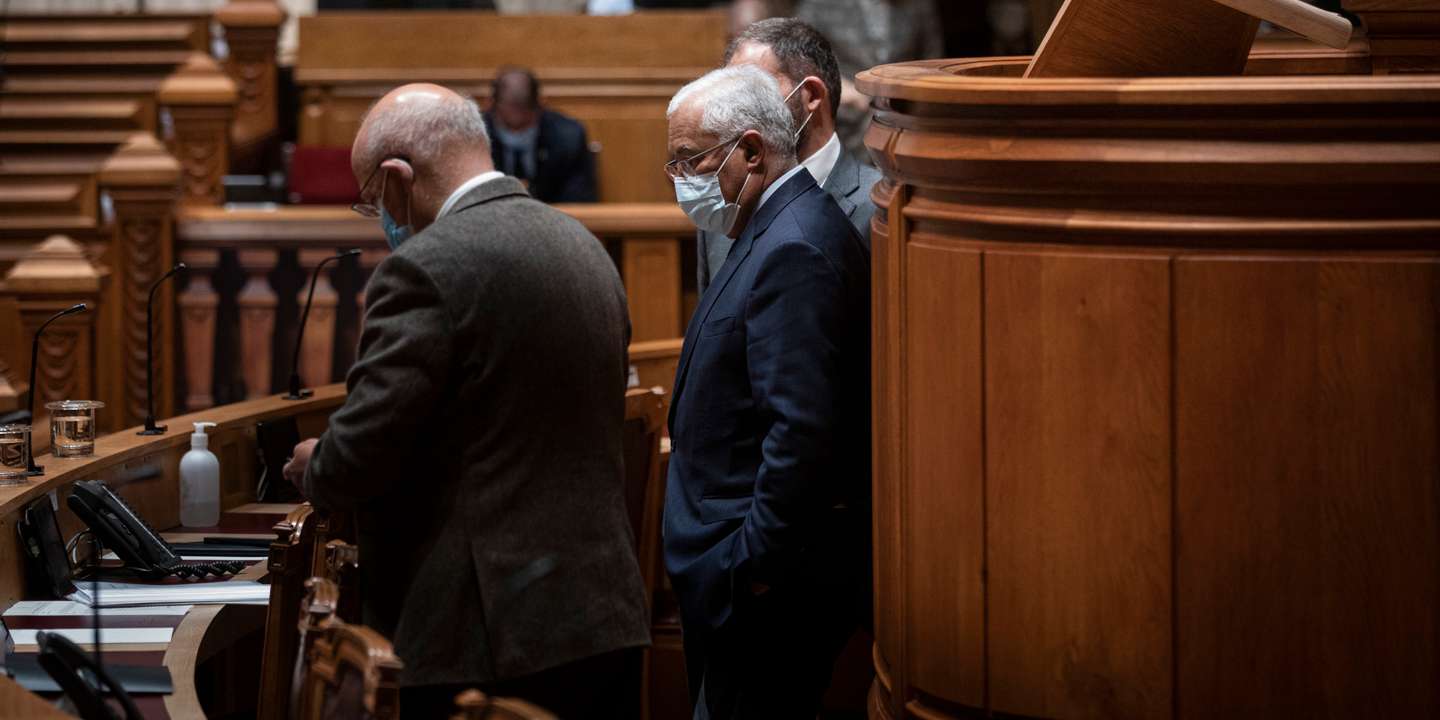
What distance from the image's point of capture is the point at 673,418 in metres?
3.08

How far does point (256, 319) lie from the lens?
654 centimetres

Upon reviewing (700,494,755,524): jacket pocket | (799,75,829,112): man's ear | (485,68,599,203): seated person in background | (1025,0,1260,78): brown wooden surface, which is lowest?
(700,494,755,524): jacket pocket

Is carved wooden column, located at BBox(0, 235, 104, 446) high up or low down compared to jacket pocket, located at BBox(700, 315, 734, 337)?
down

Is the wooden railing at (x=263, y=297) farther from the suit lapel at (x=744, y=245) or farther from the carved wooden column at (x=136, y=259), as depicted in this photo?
the suit lapel at (x=744, y=245)

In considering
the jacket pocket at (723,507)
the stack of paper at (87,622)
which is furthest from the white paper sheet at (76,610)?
the jacket pocket at (723,507)

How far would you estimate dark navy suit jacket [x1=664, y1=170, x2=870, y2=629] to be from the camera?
2793mm

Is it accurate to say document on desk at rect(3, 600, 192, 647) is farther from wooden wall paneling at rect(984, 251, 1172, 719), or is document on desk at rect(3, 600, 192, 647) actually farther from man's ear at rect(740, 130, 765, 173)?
wooden wall paneling at rect(984, 251, 1172, 719)

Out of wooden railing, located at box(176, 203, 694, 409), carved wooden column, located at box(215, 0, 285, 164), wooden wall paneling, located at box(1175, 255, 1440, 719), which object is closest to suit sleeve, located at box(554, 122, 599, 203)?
wooden railing, located at box(176, 203, 694, 409)

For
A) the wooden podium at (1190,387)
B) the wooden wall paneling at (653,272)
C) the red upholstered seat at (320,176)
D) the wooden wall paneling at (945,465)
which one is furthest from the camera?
the red upholstered seat at (320,176)

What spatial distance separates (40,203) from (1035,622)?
6820 millimetres

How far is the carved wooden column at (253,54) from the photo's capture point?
9234 mm

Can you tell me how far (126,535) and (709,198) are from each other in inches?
52.8

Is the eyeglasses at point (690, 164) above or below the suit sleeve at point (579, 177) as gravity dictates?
above

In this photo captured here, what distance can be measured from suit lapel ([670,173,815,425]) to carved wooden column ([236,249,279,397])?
3.82 meters
